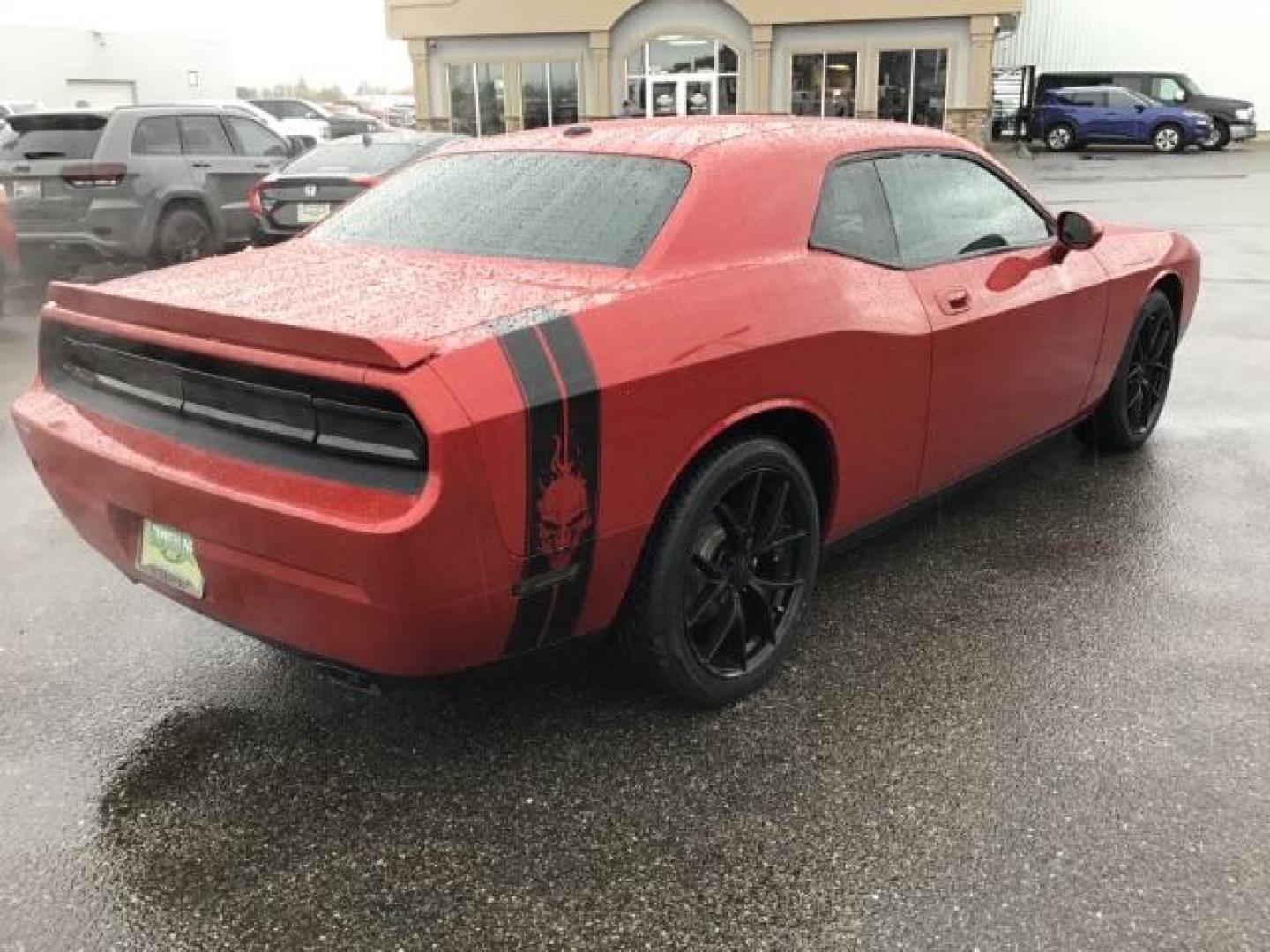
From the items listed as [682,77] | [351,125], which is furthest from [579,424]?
[682,77]

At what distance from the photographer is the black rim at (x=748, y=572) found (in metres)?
3.04

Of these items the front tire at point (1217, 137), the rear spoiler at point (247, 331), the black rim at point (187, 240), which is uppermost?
the rear spoiler at point (247, 331)

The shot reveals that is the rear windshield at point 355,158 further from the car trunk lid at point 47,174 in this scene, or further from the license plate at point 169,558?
the license plate at point 169,558

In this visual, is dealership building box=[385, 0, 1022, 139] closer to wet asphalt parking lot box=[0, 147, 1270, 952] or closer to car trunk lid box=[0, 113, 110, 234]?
car trunk lid box=[0, 113, 110, 234]

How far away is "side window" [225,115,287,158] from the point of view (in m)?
11.3

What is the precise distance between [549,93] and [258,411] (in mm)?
28471

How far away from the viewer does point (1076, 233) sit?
4.22m

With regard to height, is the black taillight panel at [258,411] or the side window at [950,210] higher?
the side window at [950,210]

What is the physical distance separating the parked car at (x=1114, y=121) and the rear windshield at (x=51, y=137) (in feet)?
81.8

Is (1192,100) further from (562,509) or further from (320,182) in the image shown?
(562,509)

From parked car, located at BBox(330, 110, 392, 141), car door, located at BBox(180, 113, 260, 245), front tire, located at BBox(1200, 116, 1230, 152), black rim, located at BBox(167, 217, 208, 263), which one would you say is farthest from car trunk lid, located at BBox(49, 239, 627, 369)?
front tire, located at BBox(1200, 116, 1230, 152)

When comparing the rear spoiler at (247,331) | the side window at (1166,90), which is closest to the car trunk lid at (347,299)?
the rear spoiler at (247,331)

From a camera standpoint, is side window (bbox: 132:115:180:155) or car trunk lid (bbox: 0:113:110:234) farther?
side window (bbox: 132:115:180:155)

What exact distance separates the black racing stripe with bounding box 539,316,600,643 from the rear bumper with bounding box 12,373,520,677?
18 centimetres
